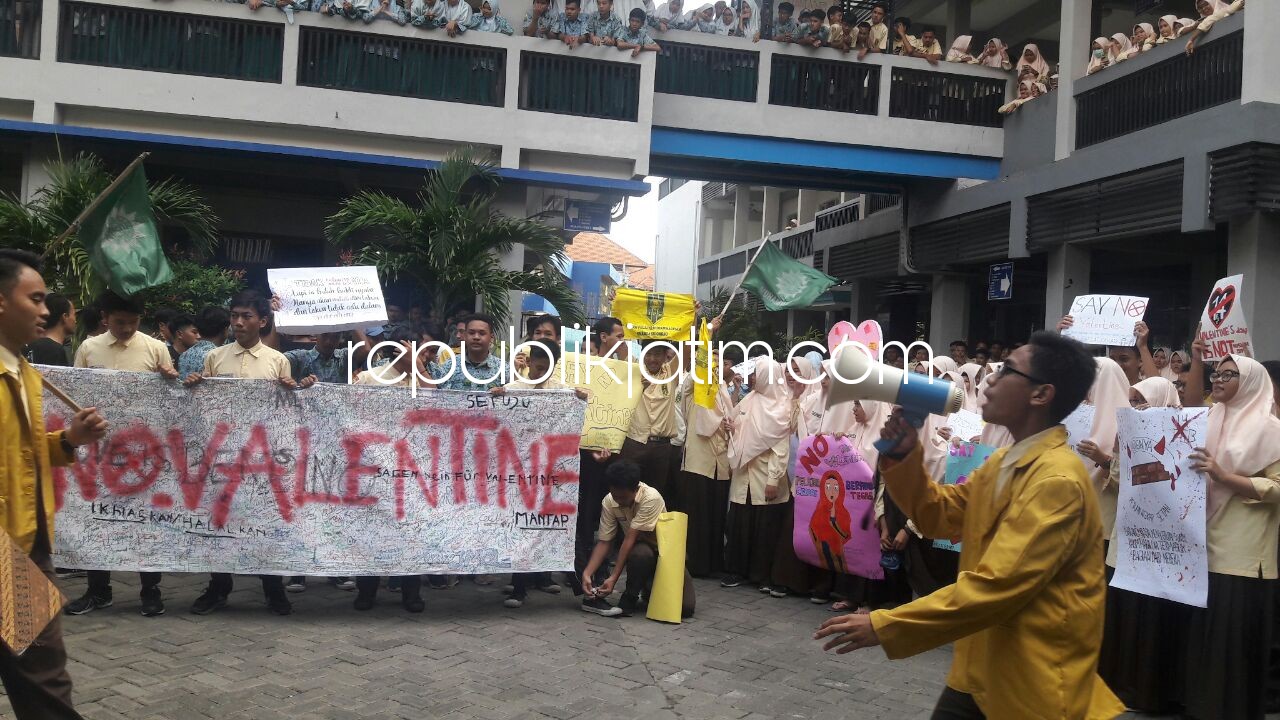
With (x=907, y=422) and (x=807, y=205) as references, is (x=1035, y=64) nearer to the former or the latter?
(x=807, y=205)

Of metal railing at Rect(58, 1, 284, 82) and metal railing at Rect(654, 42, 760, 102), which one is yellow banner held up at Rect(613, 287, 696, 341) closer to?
metal railing at Rect(654, 42, 760, 102)

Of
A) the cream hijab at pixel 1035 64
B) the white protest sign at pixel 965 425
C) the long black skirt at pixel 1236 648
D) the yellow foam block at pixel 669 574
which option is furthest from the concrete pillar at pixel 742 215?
the long black skirt at pixel 1236 648

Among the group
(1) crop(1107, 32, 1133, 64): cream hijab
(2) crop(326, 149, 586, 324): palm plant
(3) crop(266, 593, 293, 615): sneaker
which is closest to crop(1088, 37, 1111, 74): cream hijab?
(1) crop(1107, 32, 1133, 64): cream hijab

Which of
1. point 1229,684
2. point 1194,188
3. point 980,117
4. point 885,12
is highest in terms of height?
point 885,12

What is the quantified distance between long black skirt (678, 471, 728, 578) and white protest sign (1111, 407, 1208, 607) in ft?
12.1

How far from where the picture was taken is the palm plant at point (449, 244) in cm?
1116

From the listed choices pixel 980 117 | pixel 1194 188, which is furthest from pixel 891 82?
pixel 1194 188

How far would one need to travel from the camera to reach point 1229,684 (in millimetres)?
5254

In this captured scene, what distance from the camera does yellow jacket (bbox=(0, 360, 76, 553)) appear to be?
353 cm

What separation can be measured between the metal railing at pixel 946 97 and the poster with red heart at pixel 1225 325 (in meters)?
10.4

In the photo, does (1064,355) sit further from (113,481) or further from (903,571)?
(113,481)

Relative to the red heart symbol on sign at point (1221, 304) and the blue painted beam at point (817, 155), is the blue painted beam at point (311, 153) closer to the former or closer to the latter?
the blue painted beam at point (817, 155)

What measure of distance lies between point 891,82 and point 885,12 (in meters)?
1.58

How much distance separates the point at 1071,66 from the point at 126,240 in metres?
12.1
